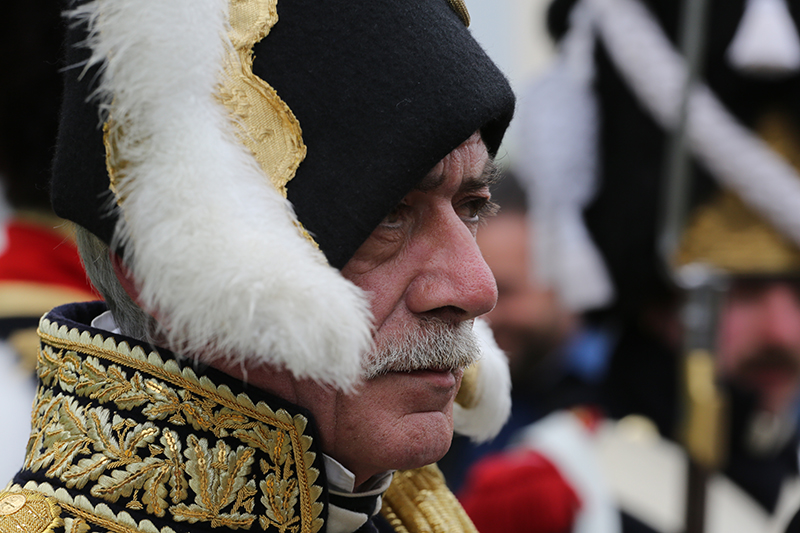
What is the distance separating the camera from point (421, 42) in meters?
1.81

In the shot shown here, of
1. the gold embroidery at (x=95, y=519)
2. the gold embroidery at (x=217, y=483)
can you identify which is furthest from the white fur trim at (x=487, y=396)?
Answer: the gold embroidery at (x=95, y=519)

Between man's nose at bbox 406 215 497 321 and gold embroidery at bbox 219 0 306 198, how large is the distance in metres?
0.34

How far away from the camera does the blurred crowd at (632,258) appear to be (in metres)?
3.48

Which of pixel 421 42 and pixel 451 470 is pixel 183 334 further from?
pixel 451 470

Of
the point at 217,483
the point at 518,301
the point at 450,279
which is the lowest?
the point at 518,301

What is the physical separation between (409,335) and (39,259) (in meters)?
1.91

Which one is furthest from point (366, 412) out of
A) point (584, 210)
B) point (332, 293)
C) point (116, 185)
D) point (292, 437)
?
point (584, 210)

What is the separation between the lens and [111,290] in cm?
191

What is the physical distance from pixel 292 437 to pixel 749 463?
333 centimetres

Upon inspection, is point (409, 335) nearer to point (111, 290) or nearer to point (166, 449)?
point (166, 449)

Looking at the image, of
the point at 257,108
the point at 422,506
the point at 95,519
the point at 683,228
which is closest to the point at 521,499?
the point at 422,506

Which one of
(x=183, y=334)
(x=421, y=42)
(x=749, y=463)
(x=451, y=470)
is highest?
(x=421, y=42)

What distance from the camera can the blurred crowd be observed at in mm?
3479

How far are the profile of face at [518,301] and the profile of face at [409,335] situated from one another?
3412mm
